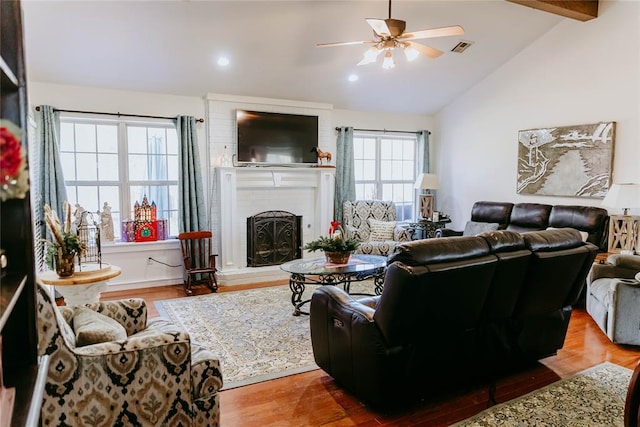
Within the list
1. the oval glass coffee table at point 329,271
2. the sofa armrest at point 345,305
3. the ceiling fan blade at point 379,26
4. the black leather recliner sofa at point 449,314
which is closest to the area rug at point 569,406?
the black leather recliner sofa at point 449,314

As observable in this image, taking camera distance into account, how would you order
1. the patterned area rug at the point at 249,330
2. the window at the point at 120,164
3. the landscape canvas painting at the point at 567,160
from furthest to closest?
the window at the point at 120,164, the landscape canvas painting at the point at 567,160, the patterned area rug at the point at 249,330

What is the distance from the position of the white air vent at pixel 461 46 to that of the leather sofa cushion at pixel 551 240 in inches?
131

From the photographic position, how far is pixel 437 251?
238 centimetres

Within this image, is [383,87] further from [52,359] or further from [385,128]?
→ [52,359]

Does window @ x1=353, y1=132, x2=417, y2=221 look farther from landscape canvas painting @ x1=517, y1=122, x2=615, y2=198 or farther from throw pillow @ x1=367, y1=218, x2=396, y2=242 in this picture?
landscape canvas painting @ x1=517, y1=122, x2=615, y2=198

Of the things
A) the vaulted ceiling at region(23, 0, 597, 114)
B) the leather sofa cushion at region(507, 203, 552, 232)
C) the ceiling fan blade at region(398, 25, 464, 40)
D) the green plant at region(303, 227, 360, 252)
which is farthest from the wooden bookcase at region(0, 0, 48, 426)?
the leather sofa cushion at region(507, 203, 552, 232)

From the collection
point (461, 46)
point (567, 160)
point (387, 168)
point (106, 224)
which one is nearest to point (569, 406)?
point (567, 160)

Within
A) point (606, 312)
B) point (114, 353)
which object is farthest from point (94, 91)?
point (606, 312)

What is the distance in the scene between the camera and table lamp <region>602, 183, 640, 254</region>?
4.49 m

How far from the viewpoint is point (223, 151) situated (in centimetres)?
588

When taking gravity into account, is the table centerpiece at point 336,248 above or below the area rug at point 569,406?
above

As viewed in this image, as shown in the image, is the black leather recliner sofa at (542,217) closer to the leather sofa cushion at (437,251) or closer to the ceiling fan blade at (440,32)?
the ceiling fan blade at (440,32)

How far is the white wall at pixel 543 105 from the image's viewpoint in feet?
16.3

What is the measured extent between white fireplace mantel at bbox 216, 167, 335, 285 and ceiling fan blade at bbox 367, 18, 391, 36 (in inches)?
112
